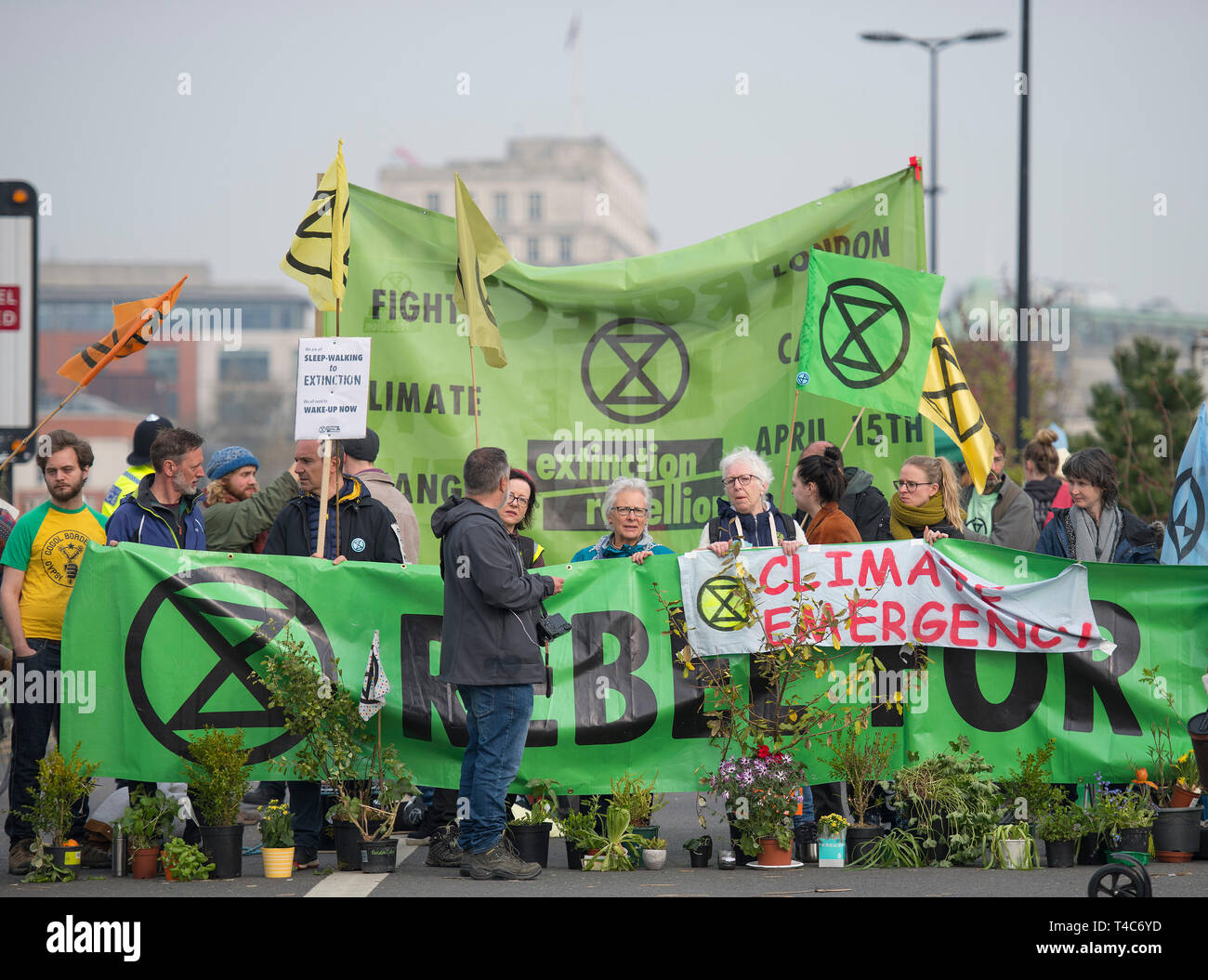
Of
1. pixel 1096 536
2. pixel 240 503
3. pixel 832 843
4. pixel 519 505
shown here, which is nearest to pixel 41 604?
pixel 240 503

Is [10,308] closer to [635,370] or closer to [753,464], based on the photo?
[635,370]

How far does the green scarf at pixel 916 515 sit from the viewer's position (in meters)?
8.81

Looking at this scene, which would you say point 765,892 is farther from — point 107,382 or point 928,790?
point 107,382

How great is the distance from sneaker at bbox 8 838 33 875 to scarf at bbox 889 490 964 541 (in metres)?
4.96

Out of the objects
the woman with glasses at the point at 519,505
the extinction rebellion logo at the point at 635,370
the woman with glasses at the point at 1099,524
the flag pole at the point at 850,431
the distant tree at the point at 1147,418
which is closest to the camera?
the woman with glasses at the point at 1099,524

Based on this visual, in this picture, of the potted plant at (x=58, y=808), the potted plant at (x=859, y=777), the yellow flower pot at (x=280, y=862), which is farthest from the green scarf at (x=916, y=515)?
the potted plant at (x=58, y=808)

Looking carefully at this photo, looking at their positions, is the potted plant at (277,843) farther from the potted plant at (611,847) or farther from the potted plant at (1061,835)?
the potted plant at (1061,835)

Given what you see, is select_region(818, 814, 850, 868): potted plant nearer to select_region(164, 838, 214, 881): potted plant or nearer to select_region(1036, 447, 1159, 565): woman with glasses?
select_region(1036, 447, 1159, 565): woman with glasses

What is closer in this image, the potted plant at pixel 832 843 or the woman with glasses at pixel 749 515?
the potted plant at pixel 832 843

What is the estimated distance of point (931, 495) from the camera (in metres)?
8.82

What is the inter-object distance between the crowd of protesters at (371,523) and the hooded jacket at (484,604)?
148 millimetres

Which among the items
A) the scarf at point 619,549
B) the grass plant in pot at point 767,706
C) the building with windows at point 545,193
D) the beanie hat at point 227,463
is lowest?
the grass plant in pot at point 767,706

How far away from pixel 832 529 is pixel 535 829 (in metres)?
2.41

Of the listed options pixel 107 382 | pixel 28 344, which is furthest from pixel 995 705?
pixel 107 382
